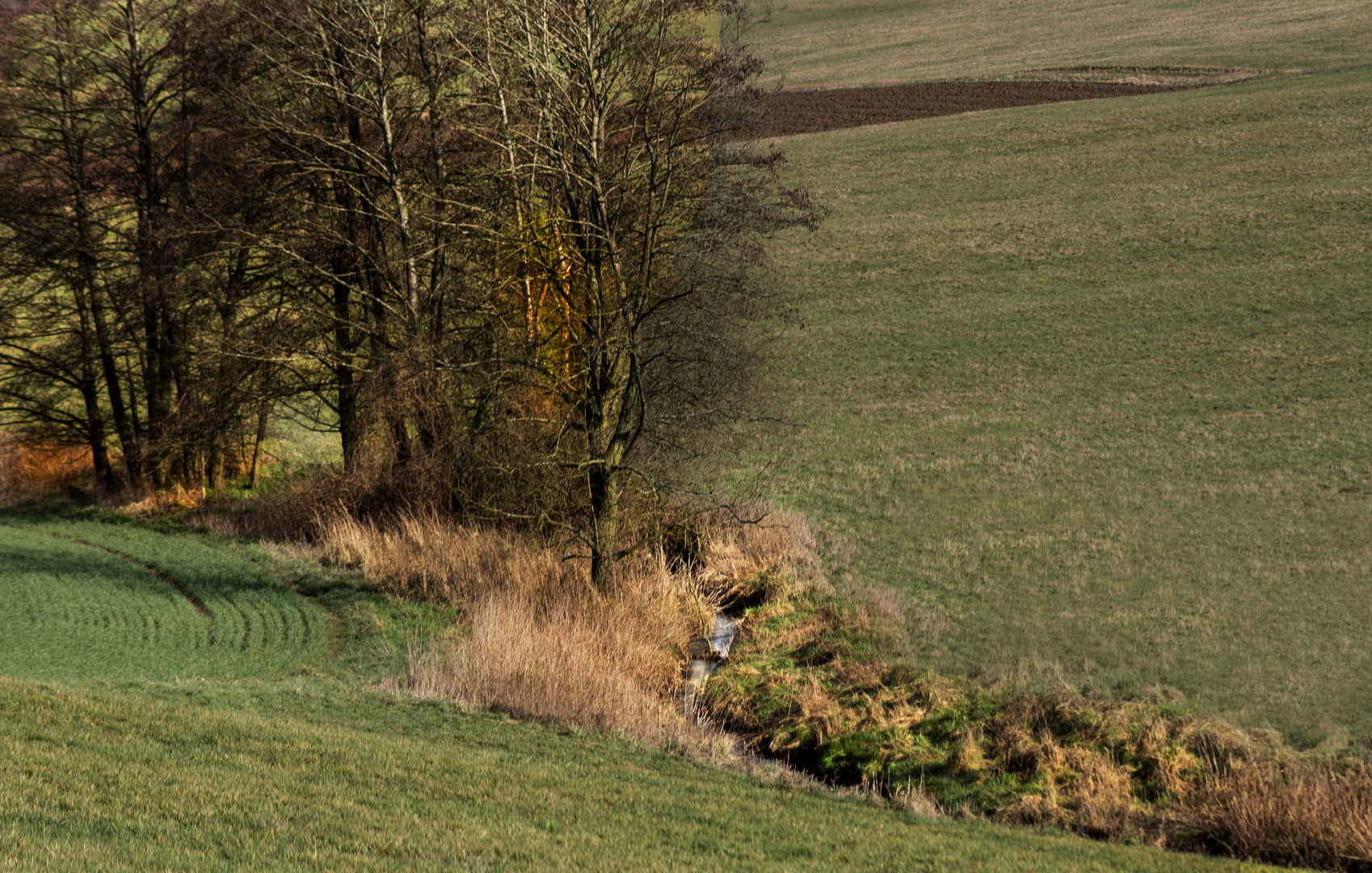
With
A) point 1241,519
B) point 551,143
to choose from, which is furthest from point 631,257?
point 1241,519

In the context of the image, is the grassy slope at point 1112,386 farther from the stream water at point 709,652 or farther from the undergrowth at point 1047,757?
the stream water at point 709,652

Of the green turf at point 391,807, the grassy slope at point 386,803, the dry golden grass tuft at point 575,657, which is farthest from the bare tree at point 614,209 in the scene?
the green turf at point 391,807

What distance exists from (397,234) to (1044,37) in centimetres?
5904

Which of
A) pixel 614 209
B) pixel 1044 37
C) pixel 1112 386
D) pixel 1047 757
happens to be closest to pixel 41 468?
pixel 614 209

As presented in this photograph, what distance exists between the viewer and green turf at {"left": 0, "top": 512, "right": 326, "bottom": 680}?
49.6ft

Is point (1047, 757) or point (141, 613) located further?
point (141, 613)

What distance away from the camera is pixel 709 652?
1852 centimetres

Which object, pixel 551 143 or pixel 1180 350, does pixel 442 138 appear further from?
pixel 1180 350

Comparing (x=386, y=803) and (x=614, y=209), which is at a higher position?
(x=614, y=209)

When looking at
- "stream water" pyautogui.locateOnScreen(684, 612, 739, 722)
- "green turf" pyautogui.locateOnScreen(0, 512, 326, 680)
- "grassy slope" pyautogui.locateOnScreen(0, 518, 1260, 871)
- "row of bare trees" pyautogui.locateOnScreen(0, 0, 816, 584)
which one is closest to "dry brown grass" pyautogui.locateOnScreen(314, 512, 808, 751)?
"stream water" pyautogui.locateOnScreen(684, 612, 739, 722)

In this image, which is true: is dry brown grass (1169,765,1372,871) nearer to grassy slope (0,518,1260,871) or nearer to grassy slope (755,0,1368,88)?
grassy slope (0,518,1260,871)

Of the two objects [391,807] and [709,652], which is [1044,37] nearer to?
[709,652]

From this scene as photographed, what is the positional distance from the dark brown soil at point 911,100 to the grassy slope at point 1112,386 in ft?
8.86

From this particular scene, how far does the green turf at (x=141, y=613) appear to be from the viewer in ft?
49.6
